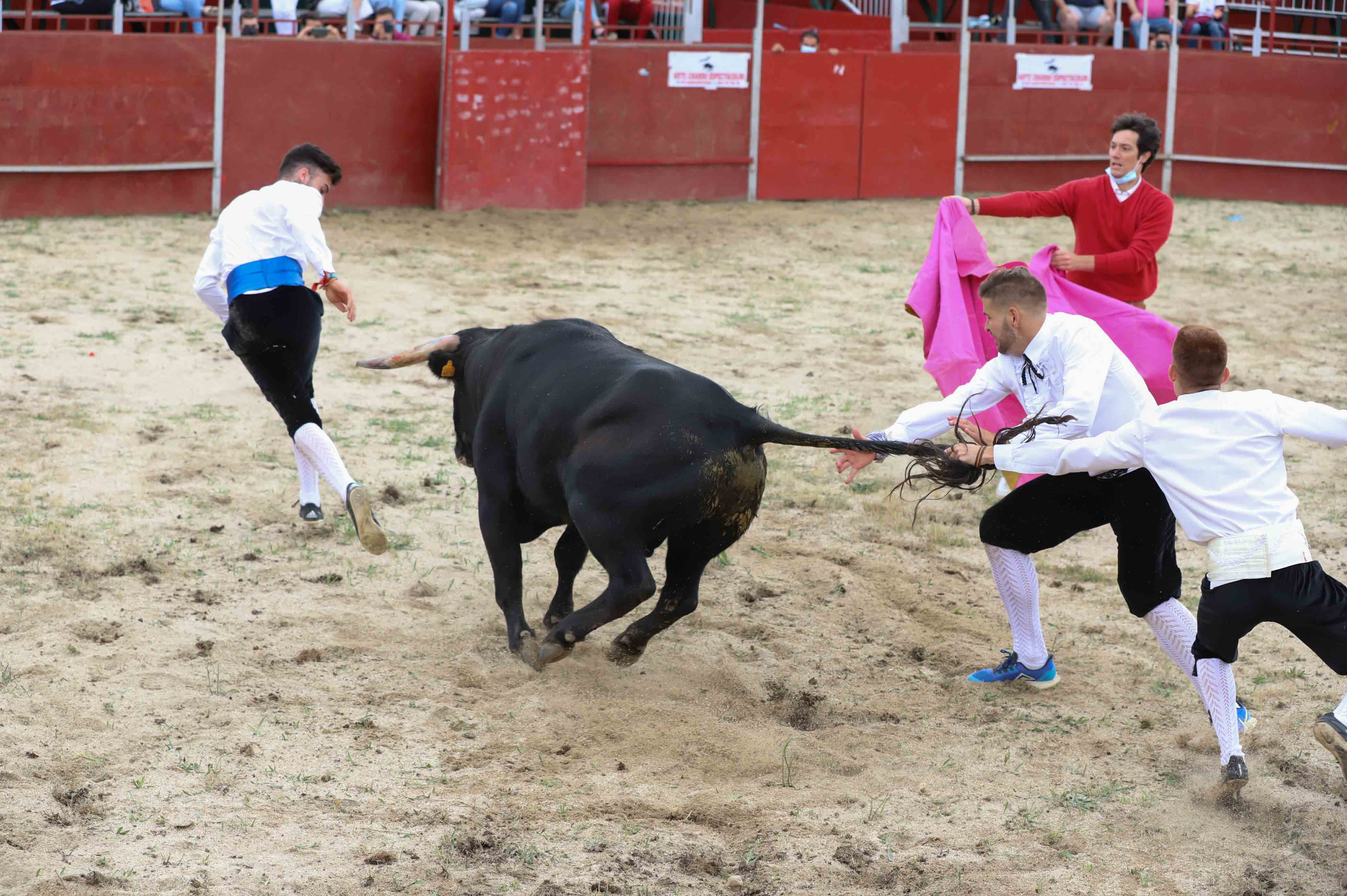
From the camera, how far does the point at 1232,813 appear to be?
3938 millimetres

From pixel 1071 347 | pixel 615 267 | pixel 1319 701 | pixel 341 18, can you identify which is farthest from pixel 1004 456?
pixel 341 18

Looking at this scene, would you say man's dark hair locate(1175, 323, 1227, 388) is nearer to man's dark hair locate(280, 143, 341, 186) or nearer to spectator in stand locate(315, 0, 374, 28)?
man's dark hair locate(280, 143, 341, 186)

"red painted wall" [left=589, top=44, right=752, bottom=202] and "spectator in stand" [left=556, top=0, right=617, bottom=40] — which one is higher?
"spectator in stand" [left=556, top=0, right=617, bottom=40]

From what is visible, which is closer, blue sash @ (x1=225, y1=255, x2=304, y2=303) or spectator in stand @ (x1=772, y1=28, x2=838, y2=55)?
blue sash @ (x1=225, y1=255, x2=304, y2=303)

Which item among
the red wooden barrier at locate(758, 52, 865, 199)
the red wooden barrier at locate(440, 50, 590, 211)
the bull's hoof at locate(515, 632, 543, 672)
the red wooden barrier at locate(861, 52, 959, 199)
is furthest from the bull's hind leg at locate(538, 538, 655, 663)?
the red wooden barrier at locate(861, 52, 959, 199)

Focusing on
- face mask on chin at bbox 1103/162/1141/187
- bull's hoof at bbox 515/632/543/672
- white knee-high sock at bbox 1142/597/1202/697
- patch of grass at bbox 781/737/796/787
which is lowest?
patch of grass at bbox 781/737/796/787

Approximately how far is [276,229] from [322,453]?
88 centimetres

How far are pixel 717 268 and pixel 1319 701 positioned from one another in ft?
24.0

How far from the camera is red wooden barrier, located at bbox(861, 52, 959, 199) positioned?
14609mm

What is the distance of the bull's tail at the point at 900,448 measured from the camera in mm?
4035

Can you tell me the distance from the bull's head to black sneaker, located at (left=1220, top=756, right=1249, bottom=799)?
2567mm

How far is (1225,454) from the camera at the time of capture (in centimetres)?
368

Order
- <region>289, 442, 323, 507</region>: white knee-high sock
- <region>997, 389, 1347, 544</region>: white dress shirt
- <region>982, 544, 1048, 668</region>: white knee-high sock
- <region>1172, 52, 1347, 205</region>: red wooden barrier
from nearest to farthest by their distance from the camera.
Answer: <region>997, 389, 1347, 544</region>: white dress shirt, <region>982, 544, 1048, 668</region>: white knee-high sock, <region>289, 442, 323, 507</region>: white knee-high sock, <region>1172, 52, 1347, 205</region>: red wooden barrier

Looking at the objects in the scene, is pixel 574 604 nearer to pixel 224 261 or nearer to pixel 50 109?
pixel 224 261
